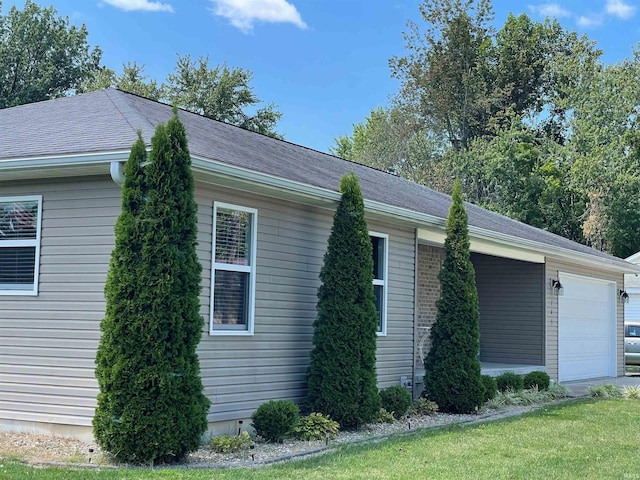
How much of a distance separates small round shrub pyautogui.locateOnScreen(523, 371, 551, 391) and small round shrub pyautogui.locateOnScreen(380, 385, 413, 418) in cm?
479

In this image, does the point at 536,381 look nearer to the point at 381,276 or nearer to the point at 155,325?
the point at 381,276

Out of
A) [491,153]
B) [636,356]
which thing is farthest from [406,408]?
[491,153]

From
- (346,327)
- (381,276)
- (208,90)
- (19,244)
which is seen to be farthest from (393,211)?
(208,90)

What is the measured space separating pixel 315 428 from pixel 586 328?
12.1 metres

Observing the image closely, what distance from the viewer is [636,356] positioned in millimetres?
23922

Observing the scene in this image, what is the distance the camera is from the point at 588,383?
1817cm

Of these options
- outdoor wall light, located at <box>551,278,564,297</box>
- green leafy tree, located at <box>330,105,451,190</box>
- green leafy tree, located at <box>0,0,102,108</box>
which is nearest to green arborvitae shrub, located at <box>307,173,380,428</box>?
outdoor wall light, located at <box>551,278,564,297</box>

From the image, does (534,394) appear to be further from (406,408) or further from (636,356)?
(636,356)

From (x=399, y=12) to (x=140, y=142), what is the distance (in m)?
37.8

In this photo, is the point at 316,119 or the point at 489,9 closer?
the point at 489,9

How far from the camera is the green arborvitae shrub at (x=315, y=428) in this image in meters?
9.15

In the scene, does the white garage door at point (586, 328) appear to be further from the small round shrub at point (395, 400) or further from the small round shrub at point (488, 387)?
the small round shrub at point (395, 400)

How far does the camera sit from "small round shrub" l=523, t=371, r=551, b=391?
15.2 meters

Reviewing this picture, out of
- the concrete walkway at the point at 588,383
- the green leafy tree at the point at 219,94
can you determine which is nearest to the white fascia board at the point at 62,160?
the concrete walkway at the point at 588,383
